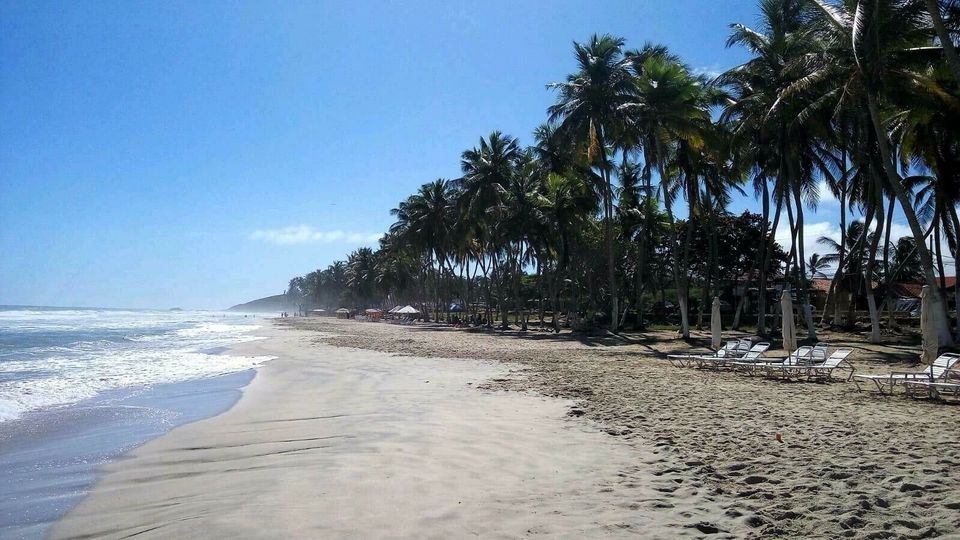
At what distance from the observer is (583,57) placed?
1109 inches

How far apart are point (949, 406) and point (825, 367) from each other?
3.20 metres

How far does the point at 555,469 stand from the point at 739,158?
979 inches

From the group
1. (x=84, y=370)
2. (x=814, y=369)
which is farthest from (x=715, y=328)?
(x=84, y=370)

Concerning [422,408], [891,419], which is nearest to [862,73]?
[891,419]

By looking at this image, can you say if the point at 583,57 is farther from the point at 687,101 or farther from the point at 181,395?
the point at 181,395

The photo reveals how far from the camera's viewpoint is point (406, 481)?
18.6 ft

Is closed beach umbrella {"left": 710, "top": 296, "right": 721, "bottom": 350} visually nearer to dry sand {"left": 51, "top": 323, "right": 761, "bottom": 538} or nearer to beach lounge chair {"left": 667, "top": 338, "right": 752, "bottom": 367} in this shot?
beach lounge chair {"left": 667, "top": 338, "right": 752, "bottom": 367}

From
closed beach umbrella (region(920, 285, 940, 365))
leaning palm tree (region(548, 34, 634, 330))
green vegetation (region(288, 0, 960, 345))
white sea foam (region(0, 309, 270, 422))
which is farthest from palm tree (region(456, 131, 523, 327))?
closed beach umbrella (region(920, 285, 940, 365))

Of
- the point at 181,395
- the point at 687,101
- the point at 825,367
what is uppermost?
the point at 687,101

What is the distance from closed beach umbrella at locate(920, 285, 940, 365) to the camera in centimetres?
1080

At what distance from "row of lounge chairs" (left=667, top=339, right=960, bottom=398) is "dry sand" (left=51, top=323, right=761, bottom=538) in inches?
210

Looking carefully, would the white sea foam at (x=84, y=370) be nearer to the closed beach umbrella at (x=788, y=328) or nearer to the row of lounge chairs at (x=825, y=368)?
the row of lounge chairs at (x=825, y=368)

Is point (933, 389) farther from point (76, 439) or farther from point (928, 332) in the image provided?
point (76, 439)

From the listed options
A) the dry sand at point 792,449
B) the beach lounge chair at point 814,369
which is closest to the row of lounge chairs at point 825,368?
the beach lounge chair at point 814,369
